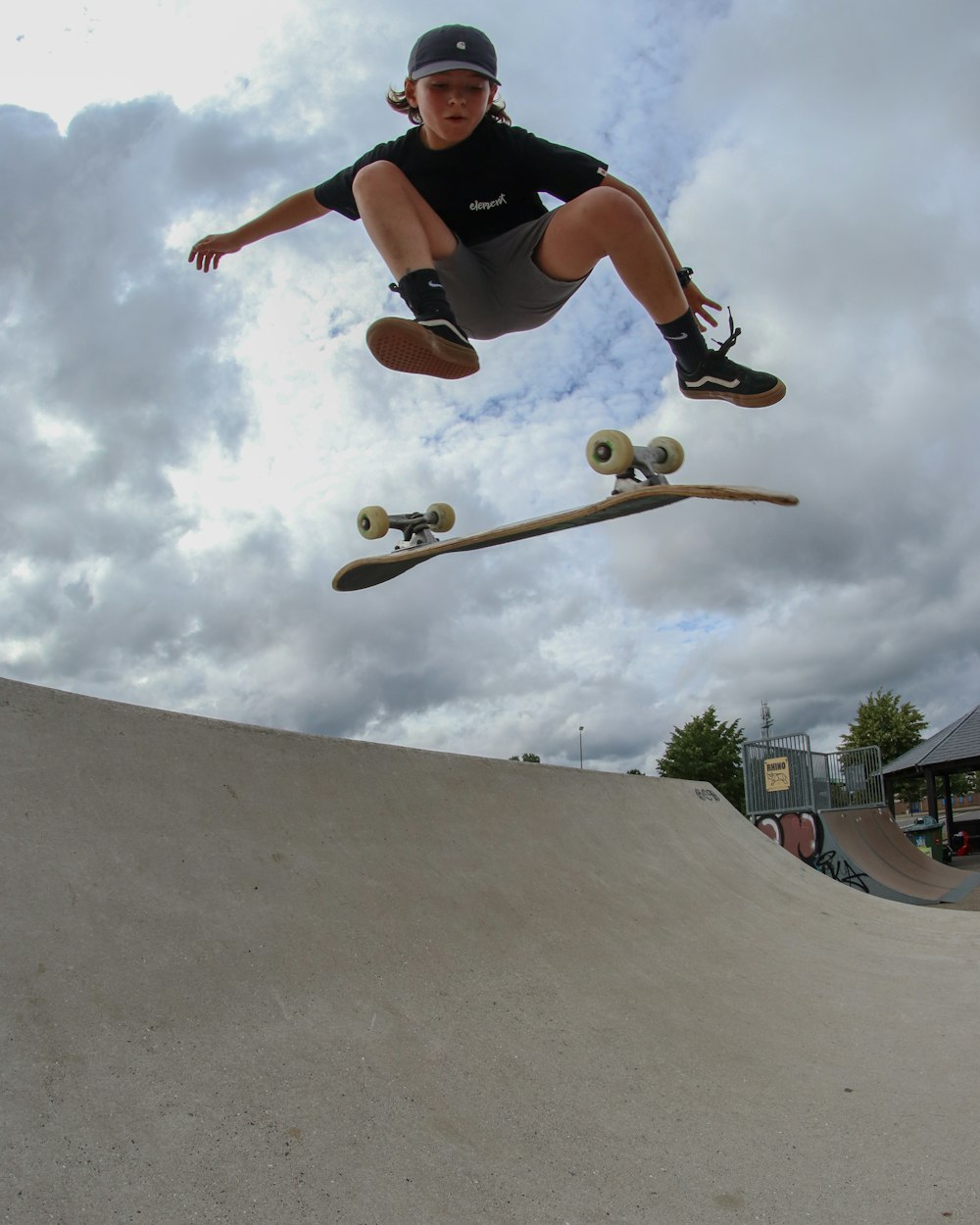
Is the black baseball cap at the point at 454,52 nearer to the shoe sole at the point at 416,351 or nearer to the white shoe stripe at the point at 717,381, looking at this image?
the shoe sole at the point at 416,351

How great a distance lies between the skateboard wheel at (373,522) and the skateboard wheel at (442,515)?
0.32 meters

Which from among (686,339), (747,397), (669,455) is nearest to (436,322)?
(686,339)

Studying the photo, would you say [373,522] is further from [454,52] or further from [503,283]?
[454,52]

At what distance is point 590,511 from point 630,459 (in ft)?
1.16

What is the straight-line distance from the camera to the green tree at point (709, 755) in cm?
3669

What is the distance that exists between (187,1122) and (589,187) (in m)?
3.59

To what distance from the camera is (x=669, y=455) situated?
14.6 ft

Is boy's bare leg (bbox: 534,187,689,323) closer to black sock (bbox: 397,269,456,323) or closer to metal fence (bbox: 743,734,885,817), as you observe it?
black sock (bbox: 397,269,456,323)

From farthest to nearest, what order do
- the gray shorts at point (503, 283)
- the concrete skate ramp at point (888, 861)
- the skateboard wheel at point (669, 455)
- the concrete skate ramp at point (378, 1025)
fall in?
1. the concrete skate ramp at point (888, 861)
2. the skateboard wheel at point (669, 455)
3. the gray shorts at point (503, 283)
4. the concrete skate ramp at point (378, 1025)

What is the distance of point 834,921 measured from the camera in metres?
6.26

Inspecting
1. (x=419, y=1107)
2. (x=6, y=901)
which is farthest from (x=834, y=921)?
(x=6, y=901)

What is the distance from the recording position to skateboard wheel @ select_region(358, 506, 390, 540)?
5.21 m

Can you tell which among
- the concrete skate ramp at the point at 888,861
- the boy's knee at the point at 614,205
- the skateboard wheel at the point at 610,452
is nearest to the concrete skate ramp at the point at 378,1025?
the skateboard wheel at the point at 610,452

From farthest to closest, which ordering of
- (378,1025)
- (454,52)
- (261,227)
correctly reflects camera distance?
(261,227), (454,52), (378,1025)
